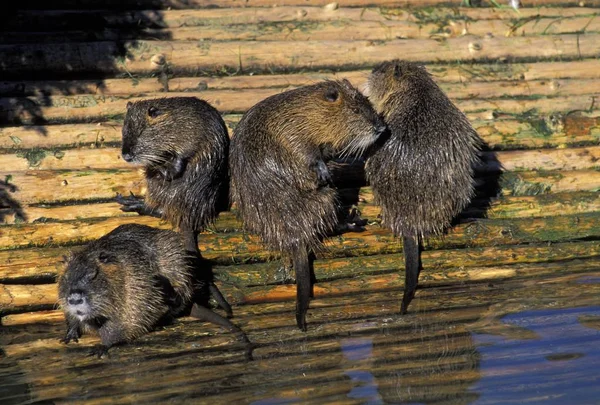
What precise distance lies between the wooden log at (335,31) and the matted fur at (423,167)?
1.99 m

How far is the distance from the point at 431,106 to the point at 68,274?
2.37 m

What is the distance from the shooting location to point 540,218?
6.84m

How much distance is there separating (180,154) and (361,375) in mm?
1937

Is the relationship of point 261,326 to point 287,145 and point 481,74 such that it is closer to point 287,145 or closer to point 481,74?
point 287,145

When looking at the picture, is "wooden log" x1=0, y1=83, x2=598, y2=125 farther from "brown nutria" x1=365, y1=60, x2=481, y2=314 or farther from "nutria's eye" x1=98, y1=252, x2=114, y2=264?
"nutria's eye" x1=98, y1=252, x2=114, y2=264

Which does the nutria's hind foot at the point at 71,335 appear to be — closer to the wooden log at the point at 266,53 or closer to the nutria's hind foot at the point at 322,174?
the nutria's hind foot at the point at 322,174

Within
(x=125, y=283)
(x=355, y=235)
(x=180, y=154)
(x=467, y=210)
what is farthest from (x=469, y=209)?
(x=125, y=283)

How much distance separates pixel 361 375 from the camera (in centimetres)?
527

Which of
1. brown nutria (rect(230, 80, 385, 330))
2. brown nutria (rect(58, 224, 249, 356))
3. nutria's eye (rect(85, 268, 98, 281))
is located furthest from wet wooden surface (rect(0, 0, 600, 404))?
nutria's eye (rect(85, 268, 98, 281))

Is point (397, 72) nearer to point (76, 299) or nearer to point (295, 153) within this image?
point (295, 153)

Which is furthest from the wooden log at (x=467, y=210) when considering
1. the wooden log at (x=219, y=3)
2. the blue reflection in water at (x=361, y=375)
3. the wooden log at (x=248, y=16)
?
the wooden log at (x=219, y=3)

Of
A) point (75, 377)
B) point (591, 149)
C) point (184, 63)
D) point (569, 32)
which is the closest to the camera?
point (75, 377)

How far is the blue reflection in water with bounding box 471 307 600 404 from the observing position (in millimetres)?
4949

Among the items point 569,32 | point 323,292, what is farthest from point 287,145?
point 569,32
